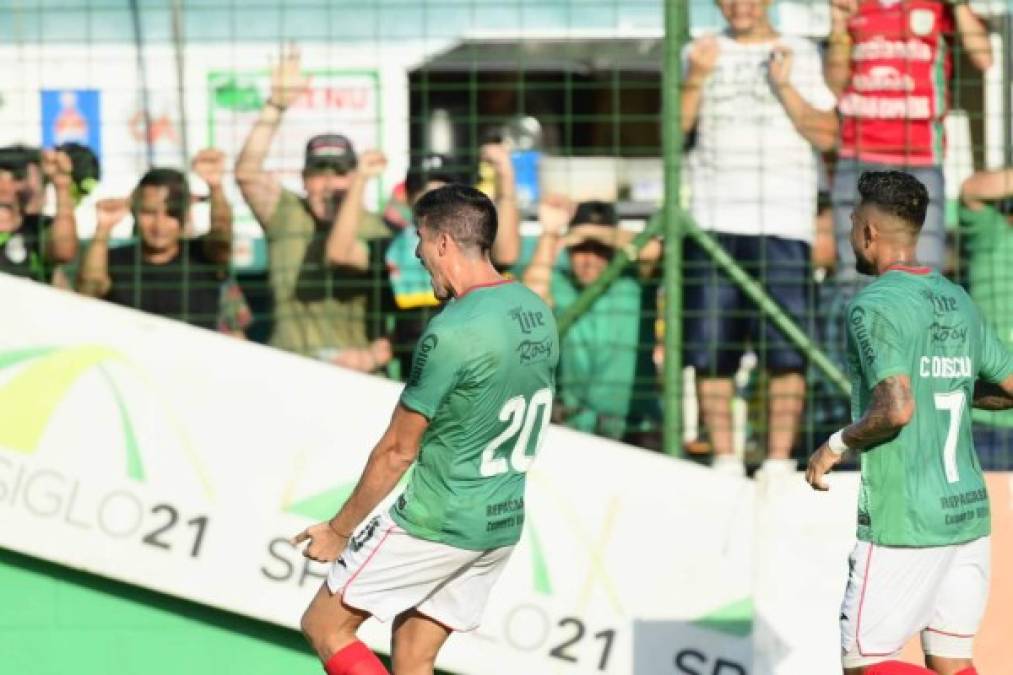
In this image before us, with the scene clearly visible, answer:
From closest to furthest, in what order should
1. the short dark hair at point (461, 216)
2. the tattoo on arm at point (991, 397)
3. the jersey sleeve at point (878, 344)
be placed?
the jersey sleeve at point (878, 344), the short dark hair at point (461, 216), the tattoo on arm at point (991, 397)

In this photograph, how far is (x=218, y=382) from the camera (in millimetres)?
→ 8172

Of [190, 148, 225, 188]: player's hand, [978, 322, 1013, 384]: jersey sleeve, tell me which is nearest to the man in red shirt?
[978, 322, 1013, 384]: jersey sleeve

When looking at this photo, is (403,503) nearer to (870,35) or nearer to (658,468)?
(658,468)

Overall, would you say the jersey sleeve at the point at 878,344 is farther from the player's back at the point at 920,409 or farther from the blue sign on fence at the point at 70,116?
the blue sign on fence at the point at 70,116

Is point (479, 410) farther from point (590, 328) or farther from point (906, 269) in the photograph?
point (590, 328)

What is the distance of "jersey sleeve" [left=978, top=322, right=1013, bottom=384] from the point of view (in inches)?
264

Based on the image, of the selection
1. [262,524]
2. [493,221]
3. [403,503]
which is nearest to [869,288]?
[493,221]

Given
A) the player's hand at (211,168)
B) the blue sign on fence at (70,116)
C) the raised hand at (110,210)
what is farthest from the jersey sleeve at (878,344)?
the blue sign on fence at (70,116)

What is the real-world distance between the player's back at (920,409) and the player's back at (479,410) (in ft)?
3.30

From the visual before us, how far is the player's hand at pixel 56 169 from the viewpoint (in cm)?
889

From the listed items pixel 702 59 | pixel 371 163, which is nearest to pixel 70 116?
pixel 371 163

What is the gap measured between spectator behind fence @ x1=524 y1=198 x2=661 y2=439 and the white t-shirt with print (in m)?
0.45

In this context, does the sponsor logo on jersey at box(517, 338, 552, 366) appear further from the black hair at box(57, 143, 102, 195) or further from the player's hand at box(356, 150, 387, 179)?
the black hair at box(57, 143, 102, 195)

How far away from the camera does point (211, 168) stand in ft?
29.2
